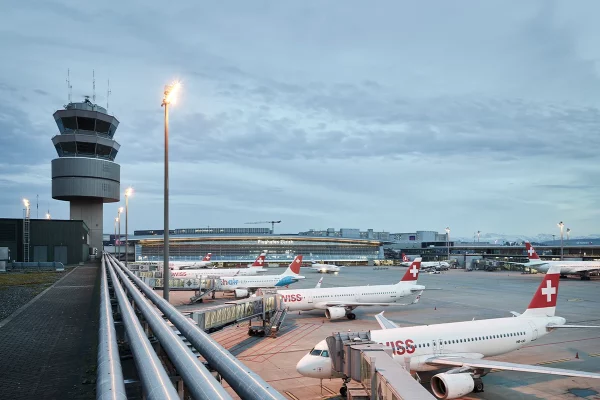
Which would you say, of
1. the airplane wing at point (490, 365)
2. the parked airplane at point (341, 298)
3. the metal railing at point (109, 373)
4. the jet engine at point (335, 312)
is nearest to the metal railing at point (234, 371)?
the metal railing at point (109, 373)

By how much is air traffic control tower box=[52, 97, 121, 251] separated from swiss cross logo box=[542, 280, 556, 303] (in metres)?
111

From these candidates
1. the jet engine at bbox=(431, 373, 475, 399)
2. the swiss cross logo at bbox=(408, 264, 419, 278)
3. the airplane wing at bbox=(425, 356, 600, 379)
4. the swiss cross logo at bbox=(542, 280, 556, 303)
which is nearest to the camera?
the jet engine at bbox=(431, 373, 475, 399)

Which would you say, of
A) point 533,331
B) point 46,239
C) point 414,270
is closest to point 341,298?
point 414,270

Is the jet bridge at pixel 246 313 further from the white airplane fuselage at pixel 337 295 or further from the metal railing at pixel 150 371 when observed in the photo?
the metal railing at pixel 150 371

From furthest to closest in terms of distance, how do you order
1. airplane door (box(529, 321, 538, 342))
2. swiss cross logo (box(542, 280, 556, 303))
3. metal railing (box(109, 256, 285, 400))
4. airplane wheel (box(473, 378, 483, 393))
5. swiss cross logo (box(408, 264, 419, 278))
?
swiss cross logo (box(408, 264, 419, 278)) < swiss cross logo (box(542, 280, 556, 303)) < airplane door (box(529, 321, 538, 342)) < airplane wheel (box(473, 378, 483, 393)) < metal railing (box(109, 256, 285, 400))

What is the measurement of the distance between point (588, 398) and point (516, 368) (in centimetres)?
466

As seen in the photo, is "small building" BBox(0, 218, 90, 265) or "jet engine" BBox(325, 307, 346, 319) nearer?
"jet engine" BBox(325, 307, 346, 319)

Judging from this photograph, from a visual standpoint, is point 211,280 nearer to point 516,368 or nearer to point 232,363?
point 516,368

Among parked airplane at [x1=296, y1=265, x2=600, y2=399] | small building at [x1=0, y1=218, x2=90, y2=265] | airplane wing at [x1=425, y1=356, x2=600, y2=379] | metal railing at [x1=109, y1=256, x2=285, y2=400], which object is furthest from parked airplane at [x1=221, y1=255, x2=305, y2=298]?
metal railing at [x1=109, y1=256, x2=285, y2=400]

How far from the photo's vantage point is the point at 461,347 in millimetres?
27984

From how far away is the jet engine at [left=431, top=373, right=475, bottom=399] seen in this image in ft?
74.3

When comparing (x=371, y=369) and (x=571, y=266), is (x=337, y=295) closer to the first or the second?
(x=371, y=369)

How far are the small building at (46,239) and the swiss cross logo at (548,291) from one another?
95.5m

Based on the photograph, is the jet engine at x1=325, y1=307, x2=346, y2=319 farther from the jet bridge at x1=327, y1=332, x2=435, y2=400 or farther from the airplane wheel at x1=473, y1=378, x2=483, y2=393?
the airplane wheel at x1=473, y1=378, x2=483, y2=393
